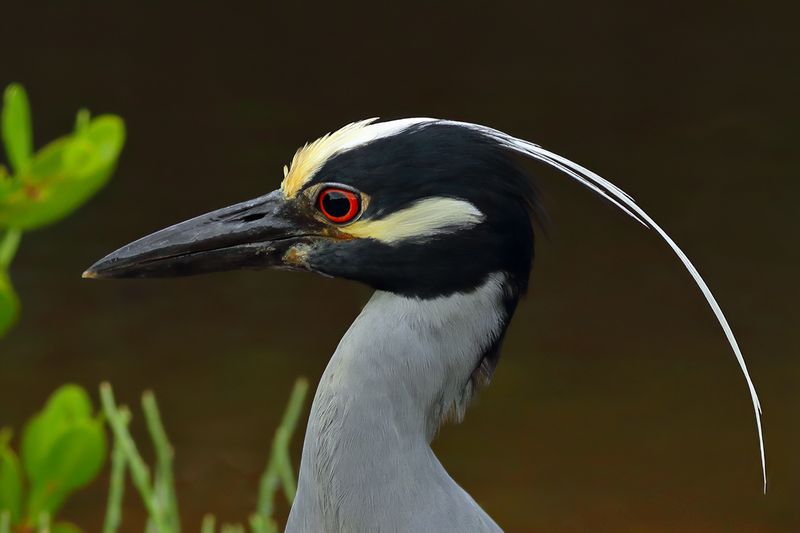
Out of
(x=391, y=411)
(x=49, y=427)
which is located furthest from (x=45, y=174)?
(x=391, y=411)

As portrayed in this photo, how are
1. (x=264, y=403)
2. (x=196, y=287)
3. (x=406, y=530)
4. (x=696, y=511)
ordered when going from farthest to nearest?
1. (x=196, y=287)
2. (x=264, y=403)
3. (x=696, y=511)
4. (x=406, y=530)

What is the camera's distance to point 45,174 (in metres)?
2.46

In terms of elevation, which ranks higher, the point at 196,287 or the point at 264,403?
the point at 196,287

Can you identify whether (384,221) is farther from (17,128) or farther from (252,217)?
(17,128)

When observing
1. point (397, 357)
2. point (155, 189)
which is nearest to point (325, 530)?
point (397, 357)

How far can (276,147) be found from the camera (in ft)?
18.7

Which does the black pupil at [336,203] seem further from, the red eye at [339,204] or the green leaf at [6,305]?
the green leaf at [6,305]

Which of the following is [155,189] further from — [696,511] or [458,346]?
[458,346]

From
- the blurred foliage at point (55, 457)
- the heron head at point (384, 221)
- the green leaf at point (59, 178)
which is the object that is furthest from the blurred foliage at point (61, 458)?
the heron head at point (384, 221)

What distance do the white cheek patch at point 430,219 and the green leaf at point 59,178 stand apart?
0.68m

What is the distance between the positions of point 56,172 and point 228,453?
240cm

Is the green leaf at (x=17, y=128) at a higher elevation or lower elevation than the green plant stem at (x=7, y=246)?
higher

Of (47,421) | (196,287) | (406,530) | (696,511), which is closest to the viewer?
(406,530)

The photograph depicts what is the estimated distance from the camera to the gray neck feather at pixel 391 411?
2145 millimetres
